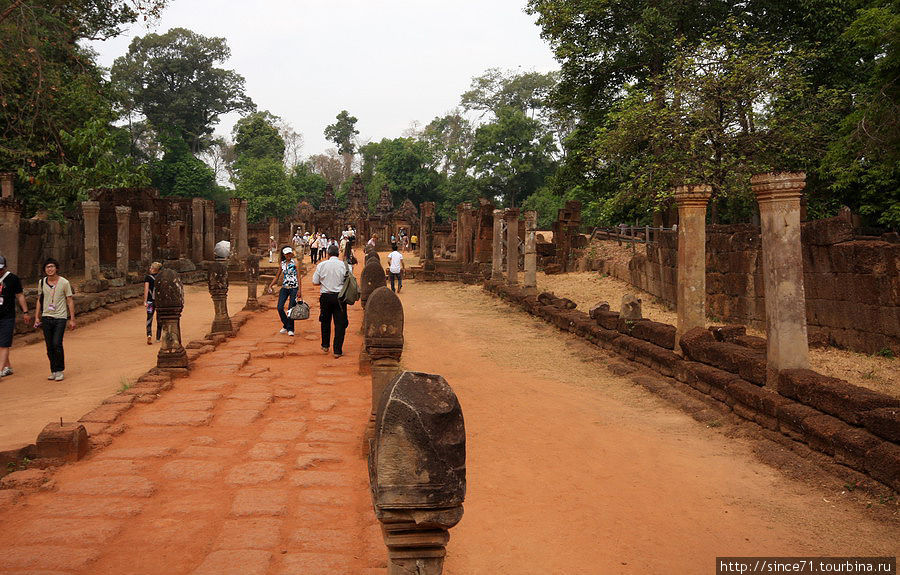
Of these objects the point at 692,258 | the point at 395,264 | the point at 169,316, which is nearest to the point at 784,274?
the point at 692,258

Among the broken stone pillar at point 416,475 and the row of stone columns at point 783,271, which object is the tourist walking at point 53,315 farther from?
the row of stone columns at point 783,271

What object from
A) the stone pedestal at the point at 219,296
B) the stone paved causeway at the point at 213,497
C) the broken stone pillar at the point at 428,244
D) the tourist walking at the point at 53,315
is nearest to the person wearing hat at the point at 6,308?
the tourist walking at the point at 53,315

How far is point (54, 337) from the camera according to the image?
7898mm

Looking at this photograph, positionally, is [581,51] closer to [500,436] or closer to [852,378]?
[852,378]

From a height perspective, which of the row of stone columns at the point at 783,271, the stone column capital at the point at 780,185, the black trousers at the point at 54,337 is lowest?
the black trousers at the point at 54,337

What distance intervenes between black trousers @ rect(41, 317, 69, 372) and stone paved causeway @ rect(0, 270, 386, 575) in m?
1.89

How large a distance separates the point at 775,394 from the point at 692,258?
2.83 meters

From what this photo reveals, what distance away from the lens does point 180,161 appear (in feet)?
162

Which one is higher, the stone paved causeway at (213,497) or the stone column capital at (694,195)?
the stone column capital at (694,195)

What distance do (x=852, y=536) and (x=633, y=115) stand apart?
1282 centimetres

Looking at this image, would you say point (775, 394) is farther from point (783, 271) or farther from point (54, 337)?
point (54, 337)

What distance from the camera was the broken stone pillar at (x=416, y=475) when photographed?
7.28 ft

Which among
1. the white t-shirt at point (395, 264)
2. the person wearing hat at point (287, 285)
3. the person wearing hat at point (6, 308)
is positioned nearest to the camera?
the person wearing hat at point (6, 308)

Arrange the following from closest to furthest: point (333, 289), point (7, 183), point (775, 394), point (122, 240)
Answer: point (775, 394)
point (333, 289)
point (122, 240)
point (7, 183)
